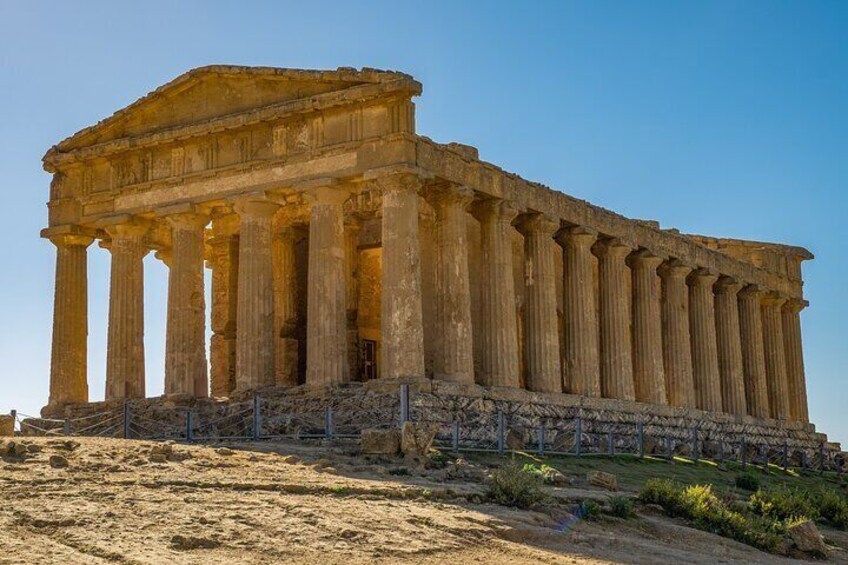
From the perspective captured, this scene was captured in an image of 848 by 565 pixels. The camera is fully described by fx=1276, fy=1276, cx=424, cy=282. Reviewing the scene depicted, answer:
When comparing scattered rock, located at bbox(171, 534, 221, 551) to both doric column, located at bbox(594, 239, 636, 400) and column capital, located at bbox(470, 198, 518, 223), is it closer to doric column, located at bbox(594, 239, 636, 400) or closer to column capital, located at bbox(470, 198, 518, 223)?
column capital, located at bbox(470, 198, 518, 223)

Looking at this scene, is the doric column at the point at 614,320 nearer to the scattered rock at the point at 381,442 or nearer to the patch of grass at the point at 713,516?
the patch of grass at the point at 713,516

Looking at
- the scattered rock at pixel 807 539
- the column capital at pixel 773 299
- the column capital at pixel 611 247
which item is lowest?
the scattered rock at pixel 807 539

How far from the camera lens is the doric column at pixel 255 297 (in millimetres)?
31438

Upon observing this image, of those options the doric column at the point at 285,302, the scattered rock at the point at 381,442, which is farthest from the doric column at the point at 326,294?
the scattered rock at the point at 381,442

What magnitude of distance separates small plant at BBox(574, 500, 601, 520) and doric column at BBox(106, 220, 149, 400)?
17092 millimetres

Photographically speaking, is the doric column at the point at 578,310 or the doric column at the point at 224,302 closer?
the doric column at the point at 578,310

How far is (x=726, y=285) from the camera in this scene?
4572 cm

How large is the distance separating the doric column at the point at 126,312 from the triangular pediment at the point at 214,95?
109 inches

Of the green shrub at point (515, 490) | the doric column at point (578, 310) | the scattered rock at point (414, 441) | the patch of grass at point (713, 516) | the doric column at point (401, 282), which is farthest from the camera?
the doric column at point (578, 310)

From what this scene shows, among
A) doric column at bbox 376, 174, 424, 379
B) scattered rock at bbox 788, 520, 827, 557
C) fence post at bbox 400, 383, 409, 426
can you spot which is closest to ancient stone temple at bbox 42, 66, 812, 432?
doric column at bbox 376, 174, 424, 379

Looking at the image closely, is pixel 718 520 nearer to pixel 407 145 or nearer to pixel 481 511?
pixel 481 511

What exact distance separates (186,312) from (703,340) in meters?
18.8

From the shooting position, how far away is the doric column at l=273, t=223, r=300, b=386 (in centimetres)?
3534

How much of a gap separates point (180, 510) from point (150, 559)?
245cm
